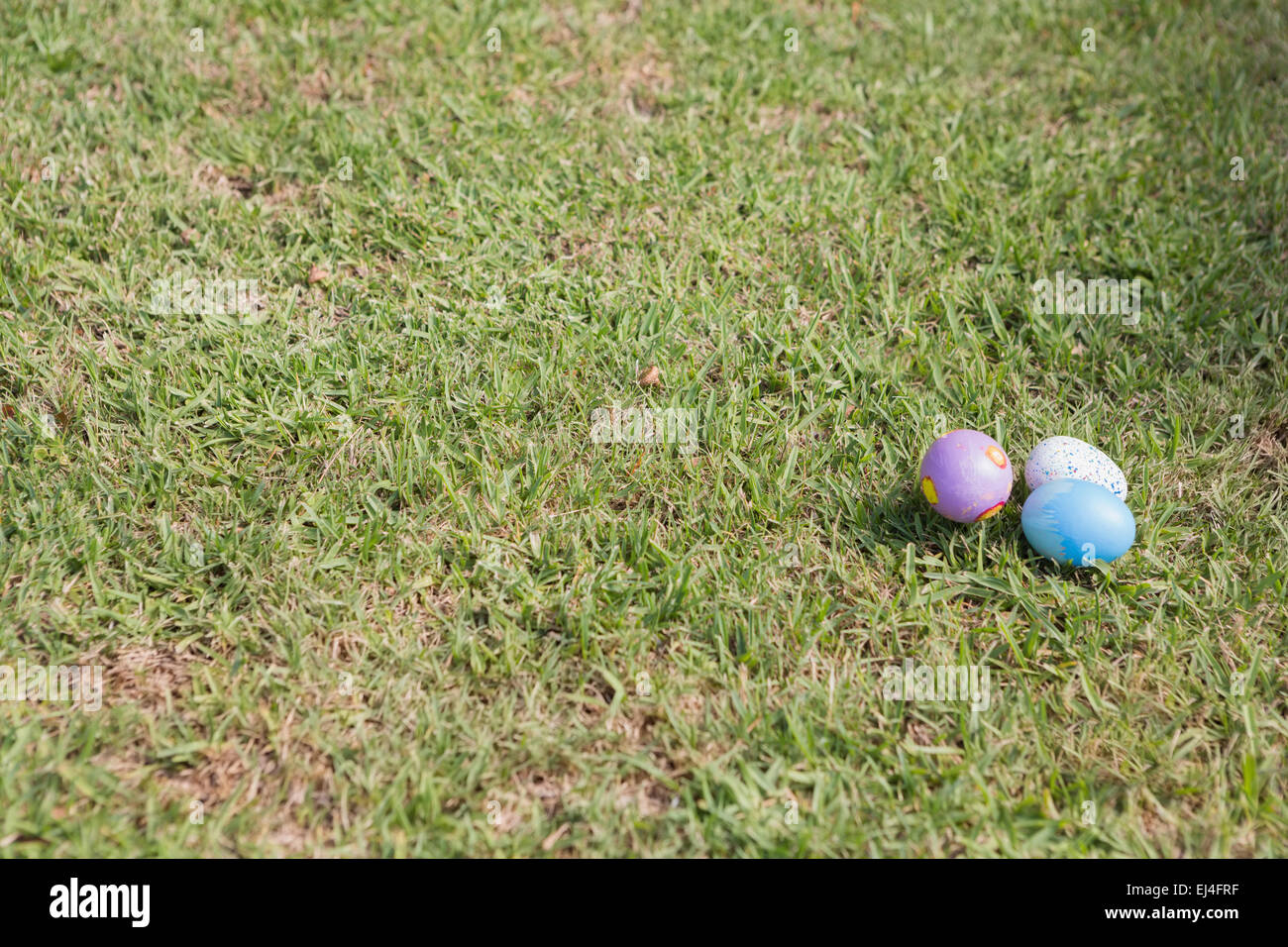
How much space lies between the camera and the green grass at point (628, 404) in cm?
244

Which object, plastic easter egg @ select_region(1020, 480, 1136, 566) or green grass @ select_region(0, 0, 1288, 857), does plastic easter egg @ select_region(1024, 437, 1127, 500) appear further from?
green grass @ select_region(0, 0, 1288, 857)

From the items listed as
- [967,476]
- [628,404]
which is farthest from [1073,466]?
[628,404]

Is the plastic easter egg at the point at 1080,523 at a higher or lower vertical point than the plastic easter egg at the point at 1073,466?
lower

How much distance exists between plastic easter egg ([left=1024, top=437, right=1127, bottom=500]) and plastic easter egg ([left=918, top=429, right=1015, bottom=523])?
142 mm

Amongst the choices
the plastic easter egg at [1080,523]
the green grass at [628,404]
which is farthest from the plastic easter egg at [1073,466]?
the green grass at [628,404]

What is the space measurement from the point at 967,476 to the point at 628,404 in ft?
3.64

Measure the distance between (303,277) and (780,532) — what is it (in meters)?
1.99

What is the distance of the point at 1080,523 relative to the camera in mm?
2721

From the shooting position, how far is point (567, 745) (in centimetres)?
248

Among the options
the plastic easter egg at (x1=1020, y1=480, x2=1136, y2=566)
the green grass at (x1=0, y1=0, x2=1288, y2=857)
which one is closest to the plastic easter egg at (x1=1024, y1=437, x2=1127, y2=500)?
the plastic easter egg at (x1=1020, y1=480, x2=1136, y2=566)

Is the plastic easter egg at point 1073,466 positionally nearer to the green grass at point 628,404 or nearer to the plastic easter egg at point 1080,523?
the plastic easter egg at point 1080,523

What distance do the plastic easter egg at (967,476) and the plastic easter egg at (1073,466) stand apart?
142 mm

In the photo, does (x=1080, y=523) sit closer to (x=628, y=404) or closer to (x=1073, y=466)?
(x=1073, y=466)

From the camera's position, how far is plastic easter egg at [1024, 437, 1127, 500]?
113 inches
